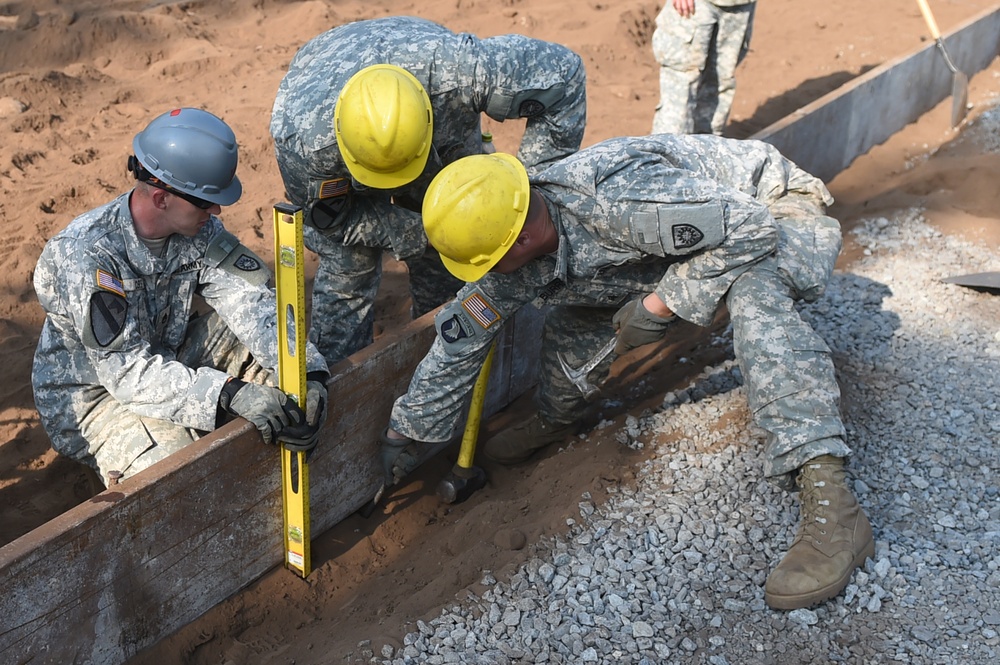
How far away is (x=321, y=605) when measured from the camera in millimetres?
3838

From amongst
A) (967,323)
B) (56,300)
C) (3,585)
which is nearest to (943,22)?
(967,323)

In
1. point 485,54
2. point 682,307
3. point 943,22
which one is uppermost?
point 485,54

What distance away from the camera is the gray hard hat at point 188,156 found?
347 centimetres

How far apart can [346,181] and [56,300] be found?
126 centimetres

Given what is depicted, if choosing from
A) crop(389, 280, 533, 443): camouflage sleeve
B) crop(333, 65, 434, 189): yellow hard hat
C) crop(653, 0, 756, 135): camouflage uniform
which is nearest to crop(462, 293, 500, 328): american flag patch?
crop(389, 280, 533, 443): camouflage sleeve

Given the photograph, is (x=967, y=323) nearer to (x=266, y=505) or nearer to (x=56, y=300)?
(x=266, y=505)

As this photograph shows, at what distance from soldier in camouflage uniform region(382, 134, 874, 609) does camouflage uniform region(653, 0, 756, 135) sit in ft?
8.63

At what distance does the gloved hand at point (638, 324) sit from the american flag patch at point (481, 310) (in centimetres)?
49

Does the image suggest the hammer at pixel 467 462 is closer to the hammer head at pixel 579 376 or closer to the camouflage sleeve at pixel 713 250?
the hammer head at pixel 579 376

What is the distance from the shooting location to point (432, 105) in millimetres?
4082

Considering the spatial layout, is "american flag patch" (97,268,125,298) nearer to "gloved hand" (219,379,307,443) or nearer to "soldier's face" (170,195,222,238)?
"soldier's face" (170,195,222,238)

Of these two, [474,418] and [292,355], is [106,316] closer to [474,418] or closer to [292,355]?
[292,355]

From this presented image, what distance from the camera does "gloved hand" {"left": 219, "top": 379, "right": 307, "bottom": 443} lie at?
11.3 feet

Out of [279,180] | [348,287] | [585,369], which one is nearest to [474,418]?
[585,369]
